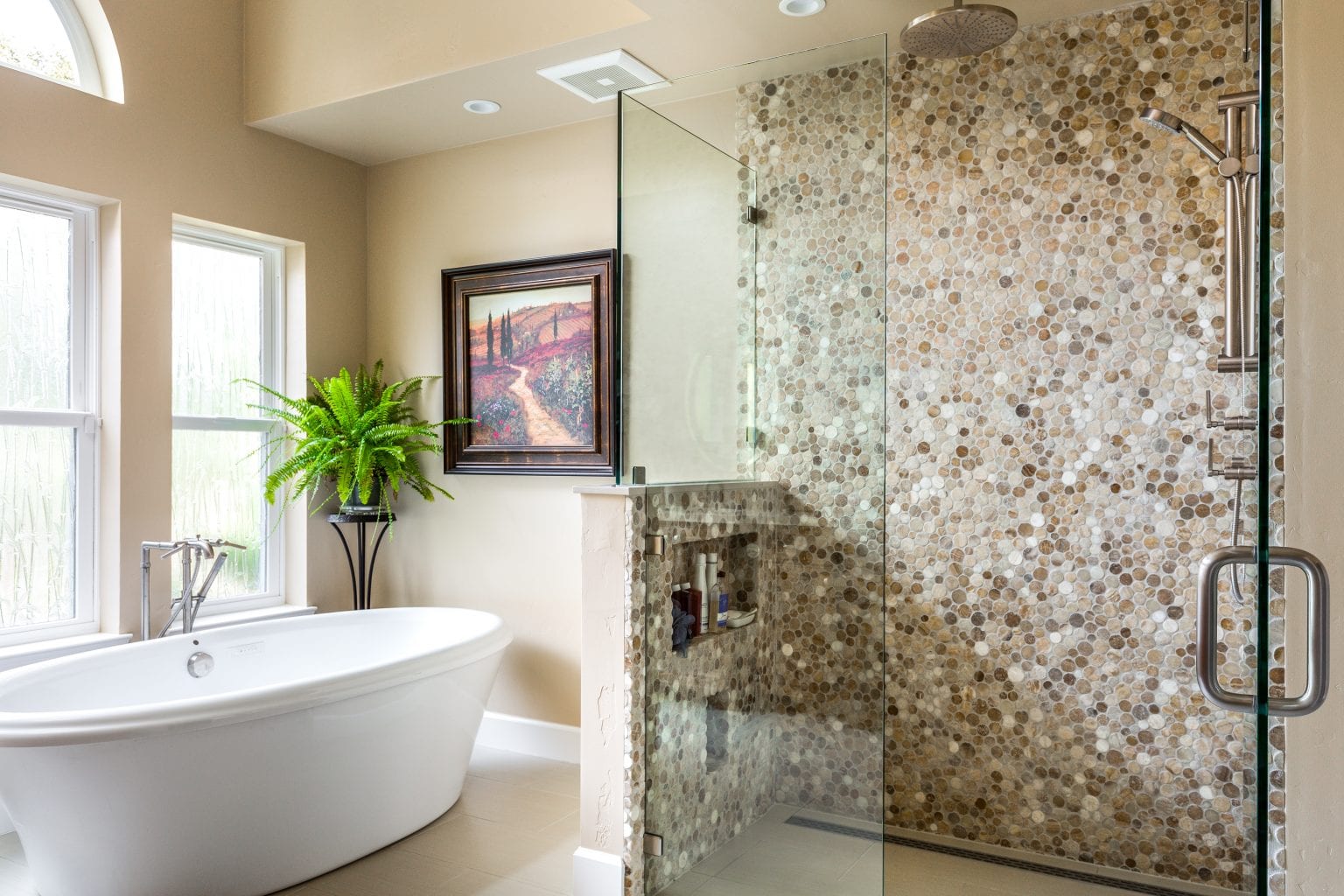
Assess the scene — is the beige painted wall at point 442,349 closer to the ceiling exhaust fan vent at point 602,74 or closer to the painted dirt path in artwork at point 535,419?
the painted dirt path in artwork at point 535,419

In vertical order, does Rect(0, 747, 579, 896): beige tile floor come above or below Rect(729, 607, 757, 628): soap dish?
below

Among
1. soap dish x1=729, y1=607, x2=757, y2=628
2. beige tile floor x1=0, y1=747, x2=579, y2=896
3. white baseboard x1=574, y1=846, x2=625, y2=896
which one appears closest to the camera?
soap dish x1=729, y1=607, x2=757, y2=628

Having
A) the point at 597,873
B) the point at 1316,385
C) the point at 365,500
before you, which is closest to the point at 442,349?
the point at 365,500

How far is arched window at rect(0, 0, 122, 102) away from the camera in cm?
312

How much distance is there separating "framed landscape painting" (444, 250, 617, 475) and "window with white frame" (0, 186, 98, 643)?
1317 millimetres

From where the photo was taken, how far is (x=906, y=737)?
115 inches

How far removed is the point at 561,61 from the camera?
3.06 m

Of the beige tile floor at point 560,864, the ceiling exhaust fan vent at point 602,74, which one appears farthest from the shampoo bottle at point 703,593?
the ceiling exhaust fan vent at point 602,74

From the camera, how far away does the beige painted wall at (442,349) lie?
3.65 metres

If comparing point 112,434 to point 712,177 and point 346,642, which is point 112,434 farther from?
point 712,177

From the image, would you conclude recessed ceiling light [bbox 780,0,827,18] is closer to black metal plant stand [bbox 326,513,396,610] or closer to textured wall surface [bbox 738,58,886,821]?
textured wall surface [bbox 738,58,886,821]

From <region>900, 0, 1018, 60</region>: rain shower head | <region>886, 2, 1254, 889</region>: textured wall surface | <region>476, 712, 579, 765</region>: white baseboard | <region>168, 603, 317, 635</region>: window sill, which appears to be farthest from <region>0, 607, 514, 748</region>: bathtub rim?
<region>900, 0, 1018, 60</region>: rain shower head

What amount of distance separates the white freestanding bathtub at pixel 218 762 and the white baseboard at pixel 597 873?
663 millimetres

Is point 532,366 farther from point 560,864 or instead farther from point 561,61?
point 560,864
